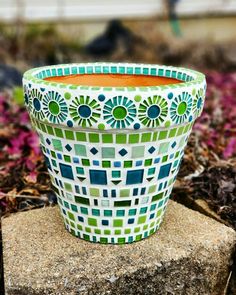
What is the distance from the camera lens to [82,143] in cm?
109

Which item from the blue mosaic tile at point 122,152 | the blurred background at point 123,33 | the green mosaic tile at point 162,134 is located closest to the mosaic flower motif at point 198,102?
the green mosaic tile at point 162,134

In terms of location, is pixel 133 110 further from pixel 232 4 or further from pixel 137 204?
pixel 232 4

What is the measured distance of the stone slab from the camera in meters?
1.19

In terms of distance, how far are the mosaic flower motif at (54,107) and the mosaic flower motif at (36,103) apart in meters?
0.02

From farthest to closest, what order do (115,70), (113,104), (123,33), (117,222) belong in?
(123,33), (115,70), (117,222), (113,104)

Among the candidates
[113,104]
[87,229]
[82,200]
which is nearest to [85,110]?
[113,104]

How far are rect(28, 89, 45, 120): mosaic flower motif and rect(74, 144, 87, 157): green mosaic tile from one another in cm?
11

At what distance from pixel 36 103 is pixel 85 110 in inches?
5.8

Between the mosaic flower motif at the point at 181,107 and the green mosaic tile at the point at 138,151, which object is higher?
the mosaic flower motif at the point at 181,107

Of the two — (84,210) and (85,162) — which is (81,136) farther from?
(84,210)

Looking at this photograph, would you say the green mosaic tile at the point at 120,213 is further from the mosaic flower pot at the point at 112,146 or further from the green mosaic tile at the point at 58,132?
the green mosaic tile at the point at 58,132

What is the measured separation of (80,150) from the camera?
1.11 m

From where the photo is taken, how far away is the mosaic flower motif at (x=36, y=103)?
3.60ft

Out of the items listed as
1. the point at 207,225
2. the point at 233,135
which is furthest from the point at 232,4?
the point at 207,225
